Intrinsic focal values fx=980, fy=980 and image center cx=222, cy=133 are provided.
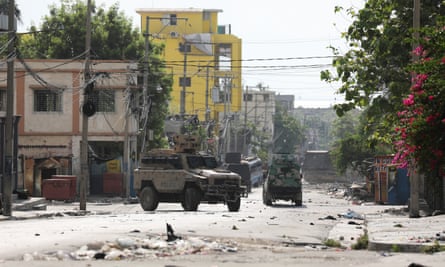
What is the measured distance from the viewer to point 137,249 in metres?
16.5

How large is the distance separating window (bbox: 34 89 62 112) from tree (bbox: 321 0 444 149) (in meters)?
29.2

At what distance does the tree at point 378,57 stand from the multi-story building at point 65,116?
1036 inches

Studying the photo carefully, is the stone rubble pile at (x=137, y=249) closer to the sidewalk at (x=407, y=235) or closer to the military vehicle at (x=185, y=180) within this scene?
the sidewalk at (x=407, y=235)

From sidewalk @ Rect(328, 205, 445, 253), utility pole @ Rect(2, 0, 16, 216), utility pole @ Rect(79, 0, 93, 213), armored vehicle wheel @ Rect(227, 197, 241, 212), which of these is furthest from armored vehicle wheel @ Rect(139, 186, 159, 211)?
sidewalk @ Rect(328, 205, 445, 253)

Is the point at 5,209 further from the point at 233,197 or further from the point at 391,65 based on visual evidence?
the point at 391,65

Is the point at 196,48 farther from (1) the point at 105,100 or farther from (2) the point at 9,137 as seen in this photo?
(2) the point at 9,137

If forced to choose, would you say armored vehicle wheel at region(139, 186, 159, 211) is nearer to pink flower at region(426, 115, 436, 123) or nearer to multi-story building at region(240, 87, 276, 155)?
pink flower at region(426, 115, 436, 123)

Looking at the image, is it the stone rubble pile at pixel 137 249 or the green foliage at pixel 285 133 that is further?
the green foliage at pixel 285 133

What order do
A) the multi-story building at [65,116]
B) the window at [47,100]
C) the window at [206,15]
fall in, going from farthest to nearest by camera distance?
the window at [206,15] < the window at [47,100] < the multi-story building at [65,116]

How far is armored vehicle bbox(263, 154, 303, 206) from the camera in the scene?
161ft

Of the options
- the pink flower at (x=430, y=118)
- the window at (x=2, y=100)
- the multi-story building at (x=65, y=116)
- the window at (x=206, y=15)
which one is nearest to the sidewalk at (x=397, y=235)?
the pink flower at (x=430, y=118)

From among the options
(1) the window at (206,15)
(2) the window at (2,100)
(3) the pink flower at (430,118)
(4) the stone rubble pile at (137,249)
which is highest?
(1) the window at (206,15)

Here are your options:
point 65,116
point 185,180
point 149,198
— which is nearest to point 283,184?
point 149,198

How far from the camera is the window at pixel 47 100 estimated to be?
5975 centimetres
